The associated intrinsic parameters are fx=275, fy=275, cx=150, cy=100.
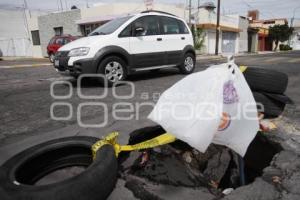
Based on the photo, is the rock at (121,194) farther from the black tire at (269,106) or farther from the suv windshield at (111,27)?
the suv windshield at (111,27)

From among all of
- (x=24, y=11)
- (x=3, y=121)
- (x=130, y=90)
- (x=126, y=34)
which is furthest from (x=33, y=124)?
(x=24, y=11)

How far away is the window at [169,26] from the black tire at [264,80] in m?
4.84

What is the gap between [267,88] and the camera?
296 centimetres

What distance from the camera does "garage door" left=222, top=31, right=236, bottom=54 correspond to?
3247 cm

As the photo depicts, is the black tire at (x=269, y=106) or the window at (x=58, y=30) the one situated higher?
the window at (x=58, y=30)

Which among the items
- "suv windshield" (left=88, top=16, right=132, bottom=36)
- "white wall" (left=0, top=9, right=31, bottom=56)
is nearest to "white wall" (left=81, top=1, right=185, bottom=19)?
"white wall" (left=0, top=9, right=31, bottom=56)

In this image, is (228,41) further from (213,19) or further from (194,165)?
(194,165)

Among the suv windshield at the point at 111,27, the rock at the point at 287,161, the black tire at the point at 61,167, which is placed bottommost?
the rock at the point at 287,161

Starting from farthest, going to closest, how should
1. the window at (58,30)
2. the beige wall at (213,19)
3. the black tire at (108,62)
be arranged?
the beige wall at (213,19) < the window at (58,30) < the black tire at (108,62)

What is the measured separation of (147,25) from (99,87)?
213 centimetres

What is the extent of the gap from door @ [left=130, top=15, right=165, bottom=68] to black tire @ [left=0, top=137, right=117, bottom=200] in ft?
15.1

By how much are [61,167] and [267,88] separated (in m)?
2.24

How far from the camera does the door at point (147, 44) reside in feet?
22.4

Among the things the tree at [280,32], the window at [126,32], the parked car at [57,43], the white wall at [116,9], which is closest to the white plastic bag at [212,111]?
the window at [126,32]
